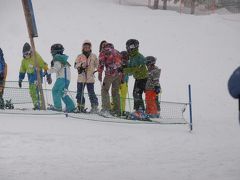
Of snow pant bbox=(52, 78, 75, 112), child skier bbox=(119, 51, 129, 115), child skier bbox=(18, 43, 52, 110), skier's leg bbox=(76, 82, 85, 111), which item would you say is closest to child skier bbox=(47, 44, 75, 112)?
snow pant bbox=(52, 78, 75, 112)

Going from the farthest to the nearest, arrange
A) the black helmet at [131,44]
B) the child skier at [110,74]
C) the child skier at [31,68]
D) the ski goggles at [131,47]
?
the child skier at [31,68]
the ski goggles at [131,47]
the black helmet at [131,44]
the child skier at [110,74]

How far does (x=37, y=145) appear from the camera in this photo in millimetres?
8867

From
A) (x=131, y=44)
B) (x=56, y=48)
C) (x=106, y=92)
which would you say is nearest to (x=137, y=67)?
(x=131, y=44)

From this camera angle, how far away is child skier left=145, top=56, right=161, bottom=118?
40.3 feet

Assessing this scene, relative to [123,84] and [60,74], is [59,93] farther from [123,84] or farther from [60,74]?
[123,84]

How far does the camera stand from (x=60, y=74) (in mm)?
12242

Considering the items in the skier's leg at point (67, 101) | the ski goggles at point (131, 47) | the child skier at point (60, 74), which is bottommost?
the skier's leg at point (67, 101)

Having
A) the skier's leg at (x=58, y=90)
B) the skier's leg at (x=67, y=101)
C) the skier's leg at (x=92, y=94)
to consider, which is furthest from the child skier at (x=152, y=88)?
the skier's leg at (x=58, y=90)

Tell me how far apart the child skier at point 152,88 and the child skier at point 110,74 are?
861 millimetres

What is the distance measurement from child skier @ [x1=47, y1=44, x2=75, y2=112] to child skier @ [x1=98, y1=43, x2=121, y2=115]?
0.95 metres

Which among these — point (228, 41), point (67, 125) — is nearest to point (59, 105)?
point (67, 125)

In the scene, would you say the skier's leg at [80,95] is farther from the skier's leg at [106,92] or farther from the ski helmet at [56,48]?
the ski helmet at [56,48]

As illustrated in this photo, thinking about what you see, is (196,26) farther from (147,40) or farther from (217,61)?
(217,61)

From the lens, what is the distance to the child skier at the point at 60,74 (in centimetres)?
1213
